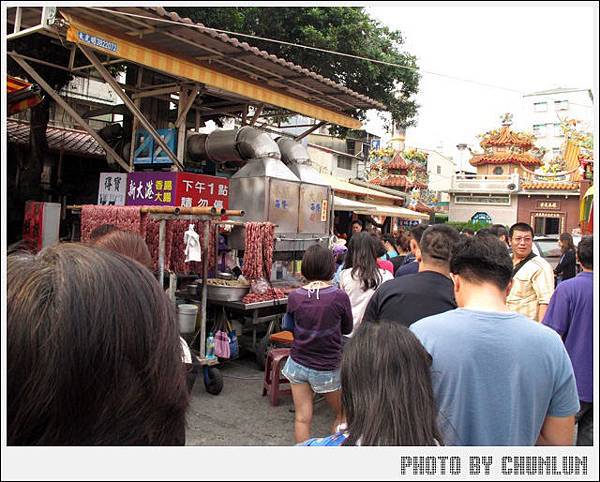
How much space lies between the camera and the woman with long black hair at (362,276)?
4.07 m

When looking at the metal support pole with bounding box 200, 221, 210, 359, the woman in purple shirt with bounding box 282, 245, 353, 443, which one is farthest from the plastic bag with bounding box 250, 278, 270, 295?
the woman in purple shirt with bounding box 282, 245, 353, 443

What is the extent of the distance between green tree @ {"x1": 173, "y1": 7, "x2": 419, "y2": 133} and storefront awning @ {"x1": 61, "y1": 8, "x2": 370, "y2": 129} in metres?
2.50

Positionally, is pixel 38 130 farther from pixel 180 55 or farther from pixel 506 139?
pixel 506 139

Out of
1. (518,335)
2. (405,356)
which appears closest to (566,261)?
(518,335)

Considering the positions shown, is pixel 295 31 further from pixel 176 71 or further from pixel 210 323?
pixel 210 323

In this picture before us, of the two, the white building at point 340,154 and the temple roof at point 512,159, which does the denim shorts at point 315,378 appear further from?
the temple roof at point 512,159

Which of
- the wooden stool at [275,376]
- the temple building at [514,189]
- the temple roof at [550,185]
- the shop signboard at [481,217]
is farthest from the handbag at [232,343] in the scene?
the shop signboard at [481,217]

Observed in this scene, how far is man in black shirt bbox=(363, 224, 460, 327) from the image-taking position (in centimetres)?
263

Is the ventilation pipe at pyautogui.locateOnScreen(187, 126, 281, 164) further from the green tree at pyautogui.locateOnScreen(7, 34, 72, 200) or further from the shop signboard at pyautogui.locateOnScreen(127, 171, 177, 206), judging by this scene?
the green tree at pyautogui.locateOnScreen(7, 34, 72, 200)

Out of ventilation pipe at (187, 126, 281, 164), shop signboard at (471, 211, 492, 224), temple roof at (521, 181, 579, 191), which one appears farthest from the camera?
shop signboard at (471, 211, 492, 224)

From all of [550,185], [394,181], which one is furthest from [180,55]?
[550,185]

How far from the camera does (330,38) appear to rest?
9.80 meters

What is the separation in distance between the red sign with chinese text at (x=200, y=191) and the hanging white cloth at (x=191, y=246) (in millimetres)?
1230

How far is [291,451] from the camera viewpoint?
104 centimetres
